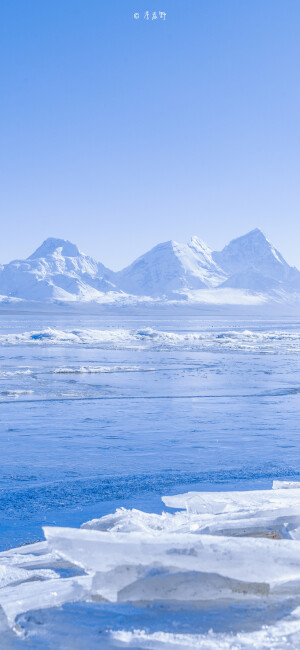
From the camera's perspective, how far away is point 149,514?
5988 mm

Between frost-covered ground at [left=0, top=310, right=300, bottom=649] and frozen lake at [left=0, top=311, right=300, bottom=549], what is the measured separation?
34mm

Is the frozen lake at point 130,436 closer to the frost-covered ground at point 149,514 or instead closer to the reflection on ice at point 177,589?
the frost-covered ground at point 149,514

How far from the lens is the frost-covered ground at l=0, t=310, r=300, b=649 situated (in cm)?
375

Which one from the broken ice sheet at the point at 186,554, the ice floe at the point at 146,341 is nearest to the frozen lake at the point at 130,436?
the broken ice sheet at the point at 186,554

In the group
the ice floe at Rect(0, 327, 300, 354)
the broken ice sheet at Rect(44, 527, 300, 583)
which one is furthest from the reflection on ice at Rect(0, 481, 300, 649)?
the ice floe at Rect(0, 327, 300, 354)

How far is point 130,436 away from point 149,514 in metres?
5.07

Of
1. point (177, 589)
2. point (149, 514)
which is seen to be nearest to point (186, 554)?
point (177, 589)

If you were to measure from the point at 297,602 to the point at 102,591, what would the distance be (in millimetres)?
1169

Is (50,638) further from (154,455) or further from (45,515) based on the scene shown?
(154,455)

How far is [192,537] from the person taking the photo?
4160 millimetres

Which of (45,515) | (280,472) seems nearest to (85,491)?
(45,515)

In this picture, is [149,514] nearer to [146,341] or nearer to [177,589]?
[177,589]

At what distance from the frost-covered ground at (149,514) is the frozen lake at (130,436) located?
0.03 metres

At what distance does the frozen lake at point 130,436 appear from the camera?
24.9 ft
